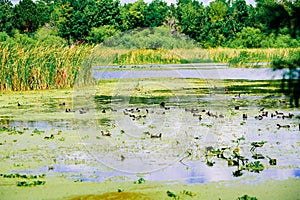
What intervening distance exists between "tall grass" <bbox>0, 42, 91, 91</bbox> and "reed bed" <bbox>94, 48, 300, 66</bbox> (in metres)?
1.25

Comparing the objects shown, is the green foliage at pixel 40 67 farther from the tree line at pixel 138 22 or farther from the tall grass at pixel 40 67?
the tree line at pixel 138 22

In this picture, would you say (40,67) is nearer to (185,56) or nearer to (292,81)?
(185,56)

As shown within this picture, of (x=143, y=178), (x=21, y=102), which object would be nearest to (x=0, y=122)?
(x=21, y=102)

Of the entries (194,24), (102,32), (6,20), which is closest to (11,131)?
(102,32)

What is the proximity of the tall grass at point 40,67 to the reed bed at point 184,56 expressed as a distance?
1245mm

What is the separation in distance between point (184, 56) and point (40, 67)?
7.70 meters

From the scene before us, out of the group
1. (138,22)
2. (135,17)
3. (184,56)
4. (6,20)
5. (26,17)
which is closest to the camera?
(184,56)

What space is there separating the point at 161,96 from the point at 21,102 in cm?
378

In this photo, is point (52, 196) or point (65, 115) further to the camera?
point (65, 115)

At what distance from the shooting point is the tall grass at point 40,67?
1641 cm

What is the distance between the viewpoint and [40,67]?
16656 mm

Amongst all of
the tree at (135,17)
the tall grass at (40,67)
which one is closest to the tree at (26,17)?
the tree at (135,17)

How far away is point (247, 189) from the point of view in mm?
5551

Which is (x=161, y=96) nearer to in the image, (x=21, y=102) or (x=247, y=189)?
(x=21, y=102)
